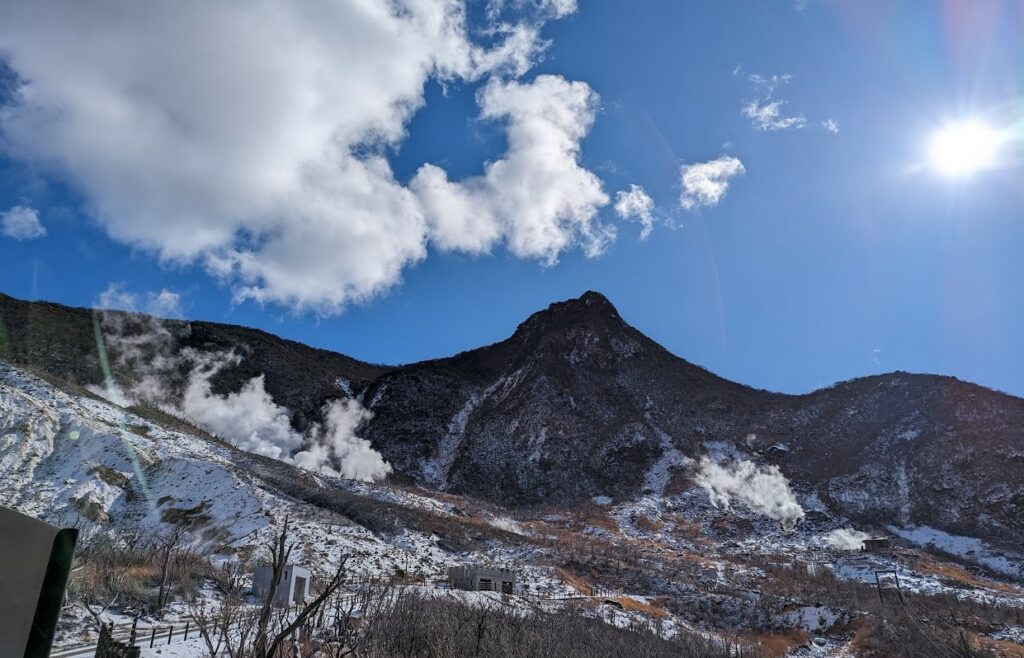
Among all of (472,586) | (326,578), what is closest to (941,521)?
(472,586)

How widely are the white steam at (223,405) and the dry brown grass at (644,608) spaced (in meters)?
46.2

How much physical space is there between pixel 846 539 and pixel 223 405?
78493 millimetres

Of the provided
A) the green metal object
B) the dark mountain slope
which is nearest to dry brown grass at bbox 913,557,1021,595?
the dark mountain slope

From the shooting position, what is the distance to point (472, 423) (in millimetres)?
99500

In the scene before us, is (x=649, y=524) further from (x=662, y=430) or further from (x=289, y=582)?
(x=289, y=582)

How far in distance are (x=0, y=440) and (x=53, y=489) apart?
678 centimetres

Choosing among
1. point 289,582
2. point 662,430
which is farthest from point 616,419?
point 289,582

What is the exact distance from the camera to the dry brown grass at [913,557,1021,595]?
48.8 m

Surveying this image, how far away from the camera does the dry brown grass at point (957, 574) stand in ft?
160

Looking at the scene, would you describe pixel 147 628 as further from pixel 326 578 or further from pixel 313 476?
pixel 313 476

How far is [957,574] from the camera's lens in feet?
174

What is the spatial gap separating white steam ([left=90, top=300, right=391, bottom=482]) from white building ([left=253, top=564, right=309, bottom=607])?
162ft

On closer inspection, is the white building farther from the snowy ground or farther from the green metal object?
the green metal object

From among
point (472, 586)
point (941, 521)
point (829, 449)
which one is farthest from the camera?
point (829, 449)
